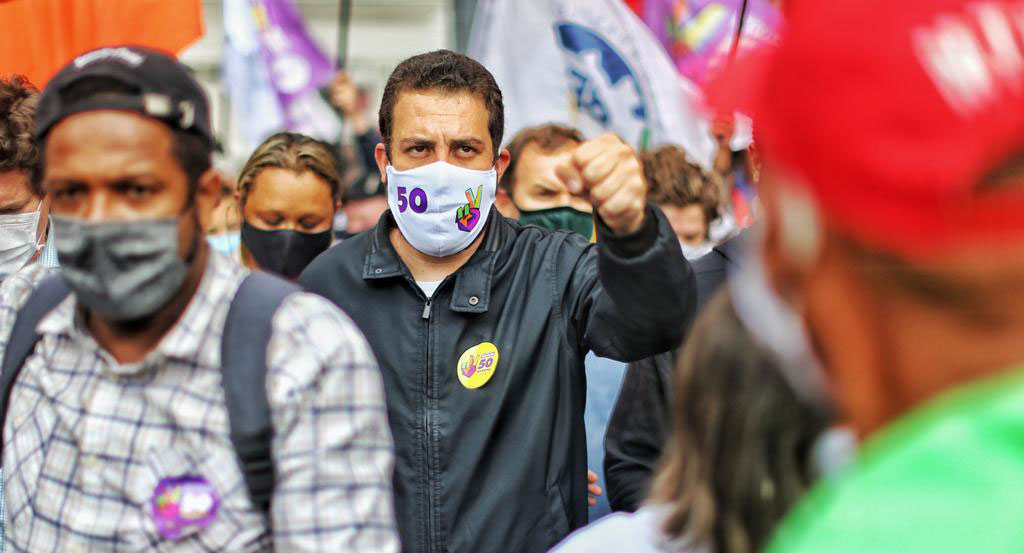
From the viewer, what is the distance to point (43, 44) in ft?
15.5

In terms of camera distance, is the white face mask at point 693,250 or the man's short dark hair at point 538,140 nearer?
the man's short dark hair at point 538,140

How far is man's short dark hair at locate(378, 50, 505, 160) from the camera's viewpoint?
3.29m

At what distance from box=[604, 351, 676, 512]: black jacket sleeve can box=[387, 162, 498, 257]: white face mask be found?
2.47 ft

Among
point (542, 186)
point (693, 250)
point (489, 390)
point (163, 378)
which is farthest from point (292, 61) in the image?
point (163, 378)

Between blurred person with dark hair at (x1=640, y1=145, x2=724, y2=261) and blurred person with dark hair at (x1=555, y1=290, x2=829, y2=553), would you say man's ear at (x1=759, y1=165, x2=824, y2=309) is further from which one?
blurred person with dark hair at (x1=640, y1=145, x2=724, y2=261)

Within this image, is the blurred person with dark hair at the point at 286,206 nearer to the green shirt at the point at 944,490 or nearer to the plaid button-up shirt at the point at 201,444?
the plaid button-up shirt at the point at 201,444

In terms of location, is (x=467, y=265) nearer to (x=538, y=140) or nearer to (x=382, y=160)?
(x=382, y=160)

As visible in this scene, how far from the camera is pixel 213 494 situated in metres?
1.83

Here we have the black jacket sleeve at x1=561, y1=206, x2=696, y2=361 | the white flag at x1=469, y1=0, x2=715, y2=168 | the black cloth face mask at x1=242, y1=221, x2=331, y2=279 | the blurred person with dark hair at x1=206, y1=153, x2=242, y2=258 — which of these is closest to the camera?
the black jacket sleeve at x1=561, y1=206, x2=696, y2=361

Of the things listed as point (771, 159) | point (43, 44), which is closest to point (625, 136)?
point (43, 44)

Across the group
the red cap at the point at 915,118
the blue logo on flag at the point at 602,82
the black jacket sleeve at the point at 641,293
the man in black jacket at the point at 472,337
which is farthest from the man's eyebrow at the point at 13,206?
the blue logo on flag at the point at 602,82

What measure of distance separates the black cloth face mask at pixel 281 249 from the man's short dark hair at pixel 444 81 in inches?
39.9

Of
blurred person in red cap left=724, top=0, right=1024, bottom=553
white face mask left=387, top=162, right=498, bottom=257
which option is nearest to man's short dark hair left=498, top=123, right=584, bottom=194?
white face mask left=387, top=162, right=498, bottom=257

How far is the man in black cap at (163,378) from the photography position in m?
1.82
